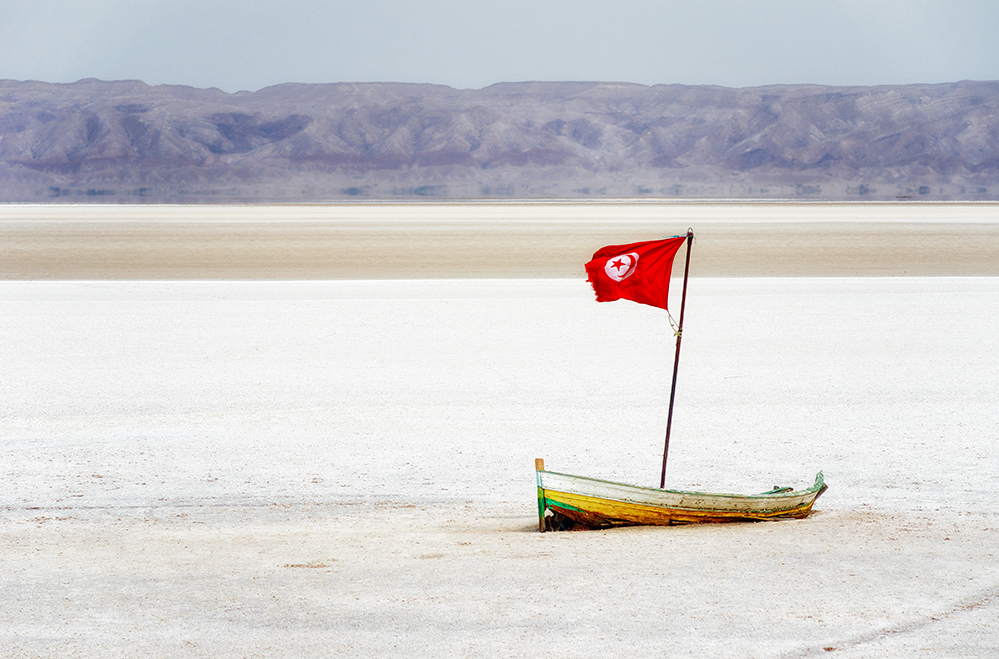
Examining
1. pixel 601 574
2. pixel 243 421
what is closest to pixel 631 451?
pixel 601 574

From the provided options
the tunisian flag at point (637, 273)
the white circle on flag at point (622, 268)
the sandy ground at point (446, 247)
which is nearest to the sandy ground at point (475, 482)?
the tunisian flag at point (637, 273)

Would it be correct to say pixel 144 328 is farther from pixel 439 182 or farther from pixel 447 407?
pixel 439 182

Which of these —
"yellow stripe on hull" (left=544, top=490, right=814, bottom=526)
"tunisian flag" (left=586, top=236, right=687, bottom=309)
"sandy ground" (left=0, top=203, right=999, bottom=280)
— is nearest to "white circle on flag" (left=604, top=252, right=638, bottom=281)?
"tunisian flag" (left=586, top=236, right=687, bottom=309)

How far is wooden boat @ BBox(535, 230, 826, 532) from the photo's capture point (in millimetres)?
6223

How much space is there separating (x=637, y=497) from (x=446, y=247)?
26400 millimetres

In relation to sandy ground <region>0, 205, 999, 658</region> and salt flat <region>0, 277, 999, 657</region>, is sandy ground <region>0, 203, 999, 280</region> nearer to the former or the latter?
sandy ground <region>0, 205, 999, 658</region>

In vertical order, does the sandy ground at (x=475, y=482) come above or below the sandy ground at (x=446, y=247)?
below

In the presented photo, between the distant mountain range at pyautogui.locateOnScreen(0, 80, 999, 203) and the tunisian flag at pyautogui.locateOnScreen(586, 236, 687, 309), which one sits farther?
the distant mountain range at pyautogui.locateOnScreen(0, 80, 999, 203)

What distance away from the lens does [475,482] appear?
7.66 metres

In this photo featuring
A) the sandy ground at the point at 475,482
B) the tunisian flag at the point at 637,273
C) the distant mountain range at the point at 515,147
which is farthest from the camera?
the distant mountain range at the point at 515,147

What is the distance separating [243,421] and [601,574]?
4.97m

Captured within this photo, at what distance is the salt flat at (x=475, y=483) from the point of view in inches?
191

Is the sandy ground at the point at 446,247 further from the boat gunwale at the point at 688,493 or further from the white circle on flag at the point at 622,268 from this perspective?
the boat gunwale at the point at 688,493

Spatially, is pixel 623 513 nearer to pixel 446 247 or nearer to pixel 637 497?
pixel 637 497
